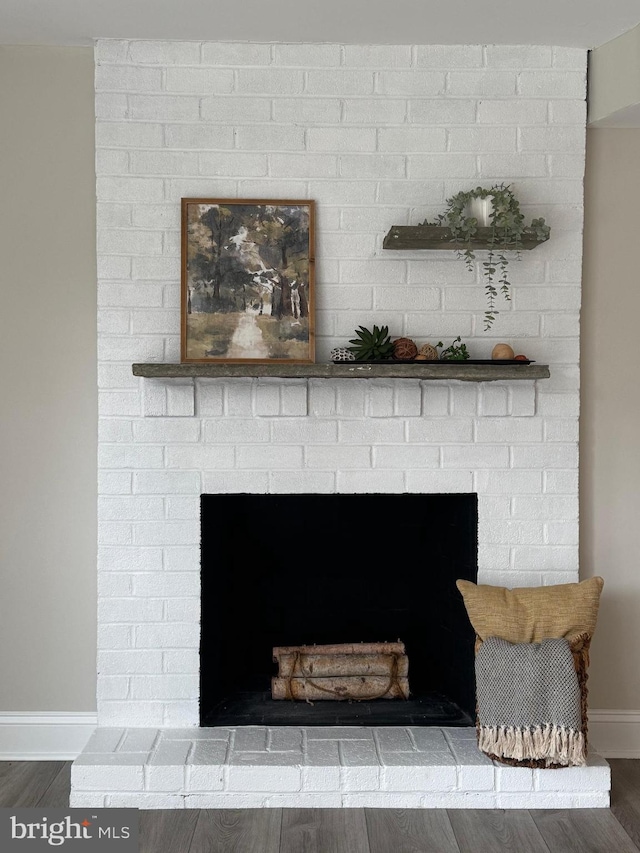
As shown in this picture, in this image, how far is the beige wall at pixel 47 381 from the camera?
269 cm

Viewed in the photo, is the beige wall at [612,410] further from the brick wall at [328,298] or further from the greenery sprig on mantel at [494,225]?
the greenery sprig on mantel at [494,225]

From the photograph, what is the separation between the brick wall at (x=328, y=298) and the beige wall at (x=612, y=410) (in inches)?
5.3

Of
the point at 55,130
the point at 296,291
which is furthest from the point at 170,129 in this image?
the point at 296,291

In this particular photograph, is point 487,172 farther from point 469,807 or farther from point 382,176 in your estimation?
point 469,807

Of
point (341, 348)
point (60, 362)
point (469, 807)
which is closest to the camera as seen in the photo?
point (469, 807)

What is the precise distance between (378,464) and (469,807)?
42.4 inches

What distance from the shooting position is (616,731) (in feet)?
9.14

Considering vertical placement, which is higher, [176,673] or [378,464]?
[378,464]

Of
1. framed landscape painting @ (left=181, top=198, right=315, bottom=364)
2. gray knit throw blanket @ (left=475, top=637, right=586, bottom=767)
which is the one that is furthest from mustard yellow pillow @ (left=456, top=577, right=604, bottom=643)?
framed landscape painting @ (left=181, top=198, right=315, bottom=364)

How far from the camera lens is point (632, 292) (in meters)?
2.78

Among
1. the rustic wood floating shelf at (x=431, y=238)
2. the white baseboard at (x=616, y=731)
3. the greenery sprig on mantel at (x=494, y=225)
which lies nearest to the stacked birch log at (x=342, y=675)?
the white baseboard at (x=616, y=731)

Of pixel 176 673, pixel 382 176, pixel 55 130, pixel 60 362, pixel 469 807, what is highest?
pixel 55 130

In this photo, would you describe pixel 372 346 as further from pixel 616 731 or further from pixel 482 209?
pixel 616 731

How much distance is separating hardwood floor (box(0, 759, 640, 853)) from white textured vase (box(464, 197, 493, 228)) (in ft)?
5.89
